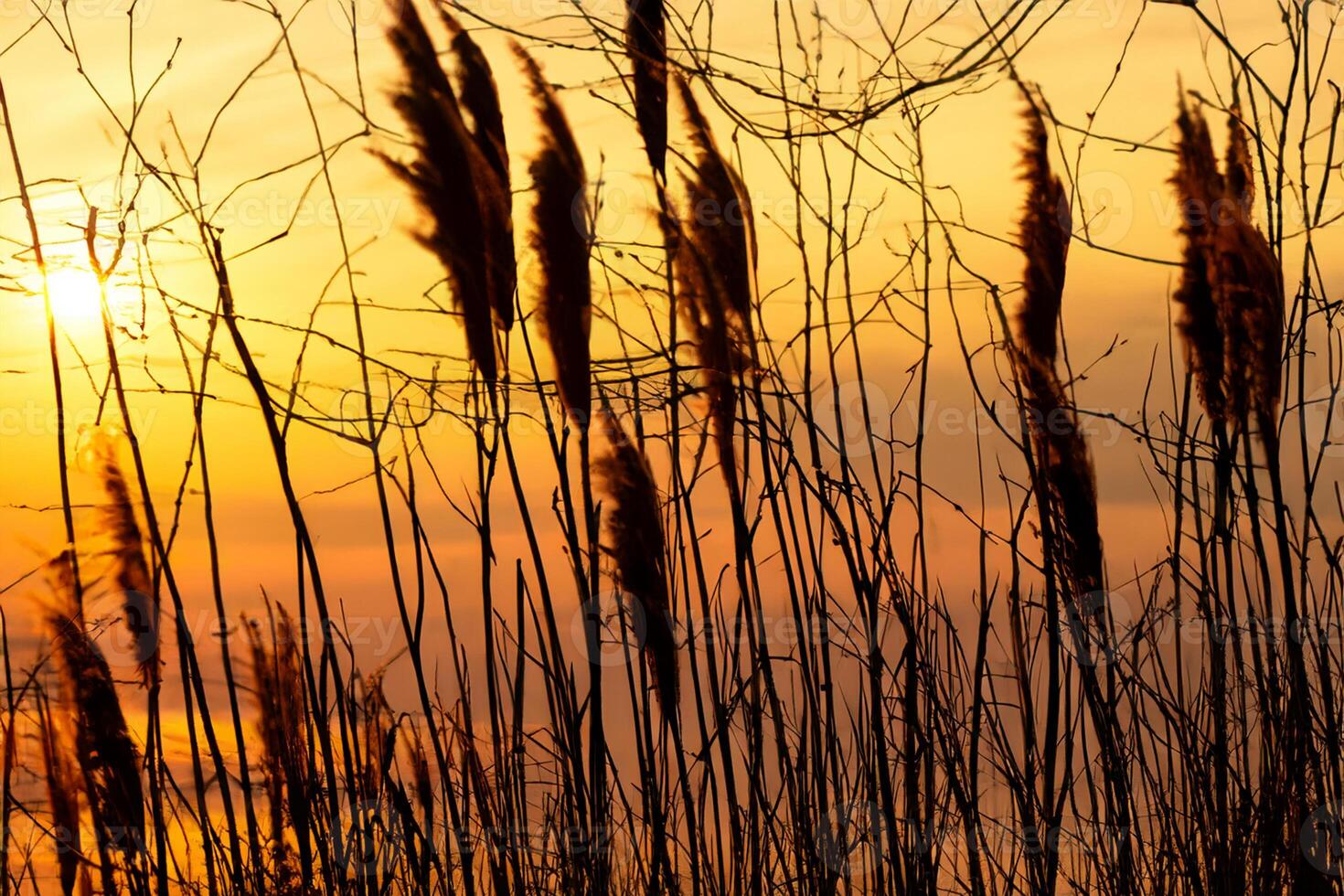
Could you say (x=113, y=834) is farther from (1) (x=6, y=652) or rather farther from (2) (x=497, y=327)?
(2) (x=497, y=327)

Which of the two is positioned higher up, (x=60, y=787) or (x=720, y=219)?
(x=720, y=219)

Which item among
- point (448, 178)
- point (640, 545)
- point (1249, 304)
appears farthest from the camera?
point (1249, 304)

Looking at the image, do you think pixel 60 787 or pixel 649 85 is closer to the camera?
pixel 649 85

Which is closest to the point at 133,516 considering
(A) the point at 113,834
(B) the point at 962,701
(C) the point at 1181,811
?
(A) the point at 113,834

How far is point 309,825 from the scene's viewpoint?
1.83 m

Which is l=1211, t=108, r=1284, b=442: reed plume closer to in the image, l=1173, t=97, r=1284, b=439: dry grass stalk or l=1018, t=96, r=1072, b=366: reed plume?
l=1173, t=97, r=1284, b=439: dry grass stalk

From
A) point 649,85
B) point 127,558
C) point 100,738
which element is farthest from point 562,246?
point 100,738

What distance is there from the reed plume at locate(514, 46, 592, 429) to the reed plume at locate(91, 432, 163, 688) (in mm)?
769

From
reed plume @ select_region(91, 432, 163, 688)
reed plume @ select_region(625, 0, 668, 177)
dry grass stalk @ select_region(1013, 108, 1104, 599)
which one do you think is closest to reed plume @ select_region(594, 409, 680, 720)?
reed plume @ select_region(625, 0, 668, 177)

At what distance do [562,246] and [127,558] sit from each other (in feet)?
2.90

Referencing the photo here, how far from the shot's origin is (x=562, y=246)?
1732 millimetres

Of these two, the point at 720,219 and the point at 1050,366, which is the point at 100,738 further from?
the point at 1050,366

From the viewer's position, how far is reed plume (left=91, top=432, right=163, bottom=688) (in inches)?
76.1

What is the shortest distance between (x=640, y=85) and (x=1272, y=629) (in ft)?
4.37
